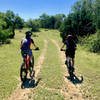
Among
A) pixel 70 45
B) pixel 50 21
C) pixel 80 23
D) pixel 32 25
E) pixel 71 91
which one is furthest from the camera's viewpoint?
pixel 50 21

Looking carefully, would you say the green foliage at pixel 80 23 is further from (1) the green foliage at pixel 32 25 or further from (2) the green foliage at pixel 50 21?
(2) the green foliage at pixel 50 21

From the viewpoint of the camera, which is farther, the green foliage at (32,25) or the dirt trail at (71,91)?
the green foliage at (32,25)

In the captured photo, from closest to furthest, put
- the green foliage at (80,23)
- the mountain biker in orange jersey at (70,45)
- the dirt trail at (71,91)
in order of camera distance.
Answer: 1. the dirt trail at (71,91)
2. the mountain biker in orange jersey at (70,45)
3. the green foliage at (80,23)

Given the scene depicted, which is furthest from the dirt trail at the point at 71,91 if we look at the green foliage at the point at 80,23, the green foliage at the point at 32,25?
the green foliage at the point at 32,25

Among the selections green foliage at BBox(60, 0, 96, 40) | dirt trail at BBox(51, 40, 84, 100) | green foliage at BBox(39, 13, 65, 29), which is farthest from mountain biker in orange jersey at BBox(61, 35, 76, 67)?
green foliage at BBox(39, 13, 65, 29)

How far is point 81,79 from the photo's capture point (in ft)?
22.4

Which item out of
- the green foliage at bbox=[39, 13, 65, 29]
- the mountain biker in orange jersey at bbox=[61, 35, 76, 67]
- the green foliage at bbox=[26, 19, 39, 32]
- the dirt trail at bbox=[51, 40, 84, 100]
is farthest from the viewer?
the green foliage at bbox=[39, 13, 65, 29]

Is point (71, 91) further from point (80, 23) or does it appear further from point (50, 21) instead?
point (50, 21)

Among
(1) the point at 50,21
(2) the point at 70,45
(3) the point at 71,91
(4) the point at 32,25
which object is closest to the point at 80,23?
(2) the point at 70,45

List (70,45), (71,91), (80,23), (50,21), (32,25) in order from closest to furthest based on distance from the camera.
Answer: (71,91)
(70,45)
(80,23)
(32,25)
(50,21)

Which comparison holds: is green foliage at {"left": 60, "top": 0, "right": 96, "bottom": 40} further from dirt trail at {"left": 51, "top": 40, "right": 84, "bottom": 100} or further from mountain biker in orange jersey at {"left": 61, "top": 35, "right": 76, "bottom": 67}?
dirt trail at {"left": 51, "top": 40, "right": 84, "bottom": 100}

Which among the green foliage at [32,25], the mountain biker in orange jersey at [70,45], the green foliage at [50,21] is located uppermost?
the green foliage at [50,21]

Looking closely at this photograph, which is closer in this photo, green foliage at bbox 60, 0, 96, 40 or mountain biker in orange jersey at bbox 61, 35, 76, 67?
mountain biker in orange jersey at bbox 61, 35, 76, 67

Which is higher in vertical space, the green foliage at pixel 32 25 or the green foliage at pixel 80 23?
the green foliage at pixel 32 25
